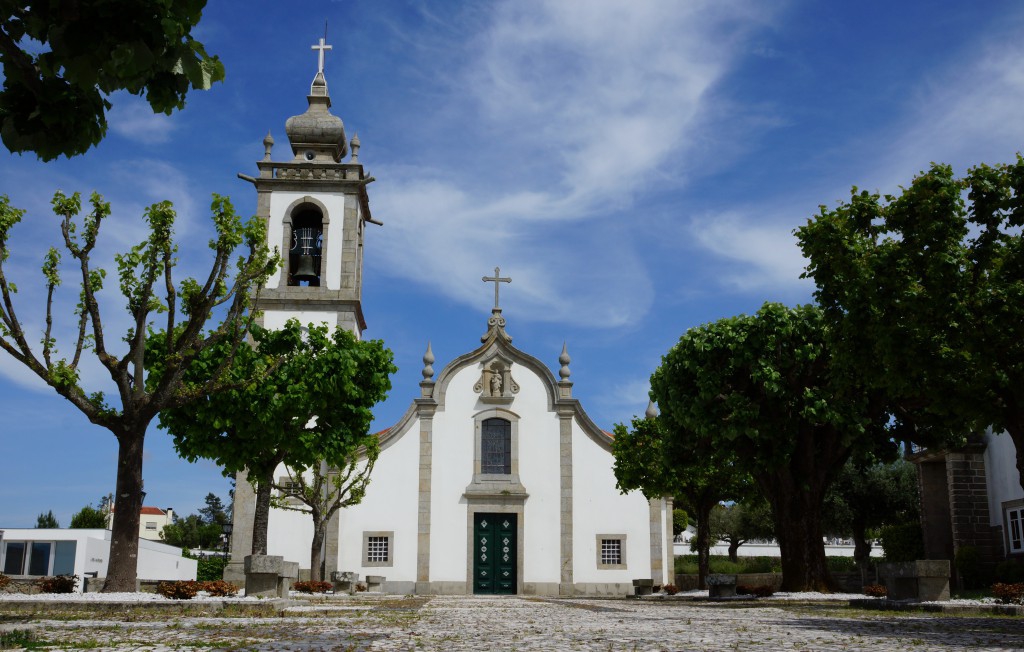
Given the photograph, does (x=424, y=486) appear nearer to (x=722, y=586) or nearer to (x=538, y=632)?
(x=722, y=586)

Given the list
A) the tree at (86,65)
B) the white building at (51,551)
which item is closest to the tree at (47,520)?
the white building at (51,551)

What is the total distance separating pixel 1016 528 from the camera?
27.9m

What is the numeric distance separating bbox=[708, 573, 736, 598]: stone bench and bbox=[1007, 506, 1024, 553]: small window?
31.4ft

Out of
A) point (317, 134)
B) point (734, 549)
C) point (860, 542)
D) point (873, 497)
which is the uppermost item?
point (317, 134)

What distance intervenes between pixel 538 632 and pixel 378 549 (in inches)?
886

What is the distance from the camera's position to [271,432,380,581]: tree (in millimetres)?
28188

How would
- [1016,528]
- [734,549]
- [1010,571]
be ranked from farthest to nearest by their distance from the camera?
[734,549]
[1016,528]
[1010,571]

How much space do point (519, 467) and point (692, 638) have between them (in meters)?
24.2

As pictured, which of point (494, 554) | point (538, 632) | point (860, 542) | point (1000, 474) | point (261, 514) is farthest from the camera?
point (860, 542)

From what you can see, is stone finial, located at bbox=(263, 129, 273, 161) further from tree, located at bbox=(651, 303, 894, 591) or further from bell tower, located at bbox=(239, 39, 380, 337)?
tree, located at bbox=(651, 303, 894, 591)

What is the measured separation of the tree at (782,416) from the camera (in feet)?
69.4

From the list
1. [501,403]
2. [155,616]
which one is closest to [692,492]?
[501,403]

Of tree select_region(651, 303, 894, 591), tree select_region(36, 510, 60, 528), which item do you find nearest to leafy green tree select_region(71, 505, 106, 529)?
tree select_region(36, 510, 60, 528)

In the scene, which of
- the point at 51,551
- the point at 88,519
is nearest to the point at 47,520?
the point at 88,519
